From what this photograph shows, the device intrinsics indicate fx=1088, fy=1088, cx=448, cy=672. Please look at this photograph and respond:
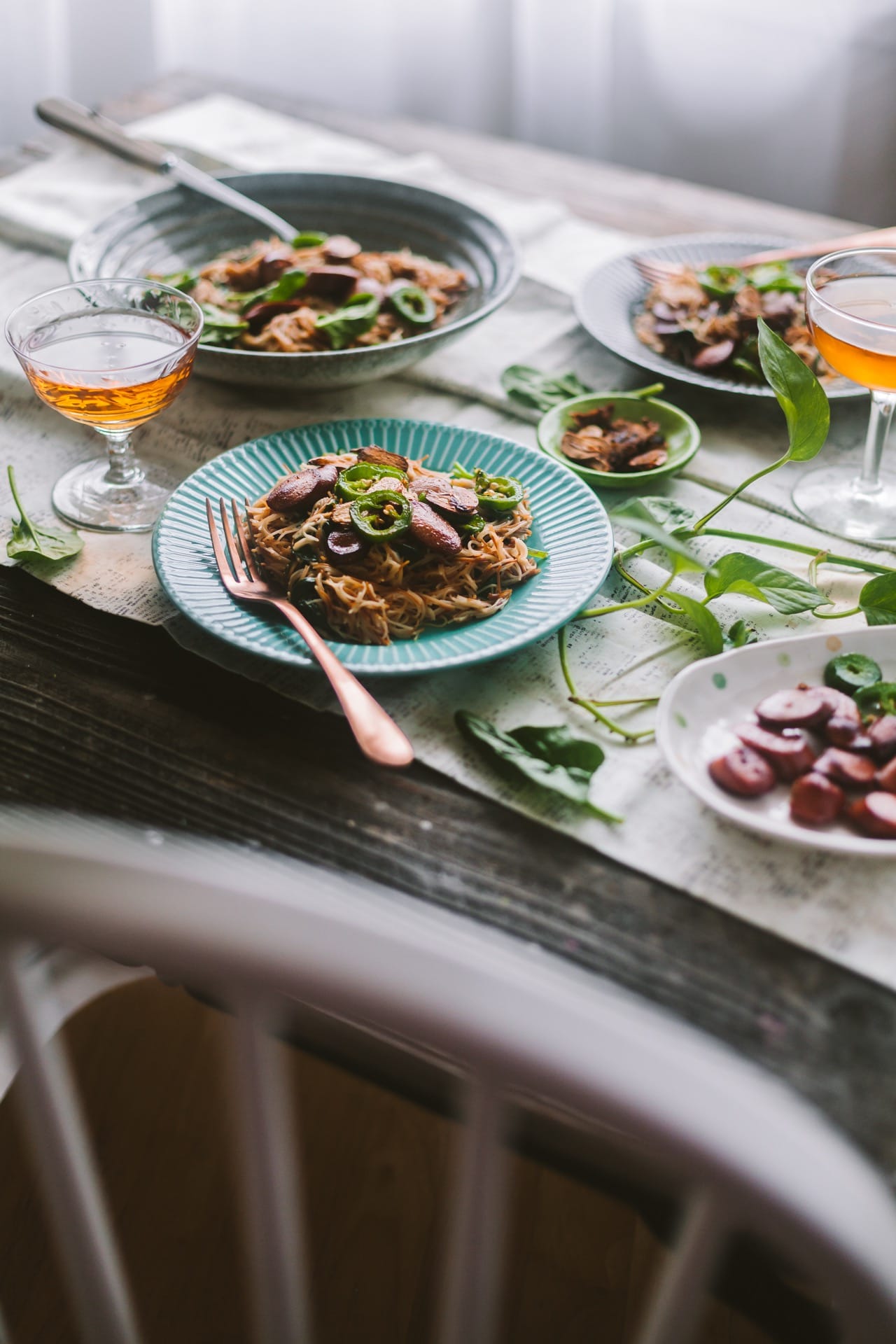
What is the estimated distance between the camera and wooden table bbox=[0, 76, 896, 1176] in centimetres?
65

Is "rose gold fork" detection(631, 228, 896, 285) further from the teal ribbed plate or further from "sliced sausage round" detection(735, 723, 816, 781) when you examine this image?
"sliced sausage round" detection(735, 723, 816, 781)

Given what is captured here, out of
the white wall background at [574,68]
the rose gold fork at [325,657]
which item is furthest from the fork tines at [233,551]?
the white wall background at [574,68]

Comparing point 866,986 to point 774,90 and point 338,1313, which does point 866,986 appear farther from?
point 774,90

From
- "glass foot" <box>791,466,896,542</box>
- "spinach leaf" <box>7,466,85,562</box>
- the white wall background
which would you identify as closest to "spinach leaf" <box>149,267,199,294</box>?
"spinach leaf" <box>7,466,85,562</box>

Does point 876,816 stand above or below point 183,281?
below

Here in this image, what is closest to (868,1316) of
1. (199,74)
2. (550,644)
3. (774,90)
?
(550,644)

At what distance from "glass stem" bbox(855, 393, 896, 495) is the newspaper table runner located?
0.27 ft

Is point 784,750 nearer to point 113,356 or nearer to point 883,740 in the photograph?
point 883,740

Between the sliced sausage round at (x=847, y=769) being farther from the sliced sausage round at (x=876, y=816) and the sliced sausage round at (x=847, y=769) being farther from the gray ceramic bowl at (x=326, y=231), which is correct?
the gray ceramic bowl at (x=326, y=231)

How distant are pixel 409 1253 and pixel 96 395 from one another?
35.6 inches

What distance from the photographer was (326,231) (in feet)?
5.24

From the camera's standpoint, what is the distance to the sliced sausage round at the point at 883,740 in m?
0.77

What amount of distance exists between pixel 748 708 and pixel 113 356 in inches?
28.5

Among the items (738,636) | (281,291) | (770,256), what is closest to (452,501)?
(738,636)
